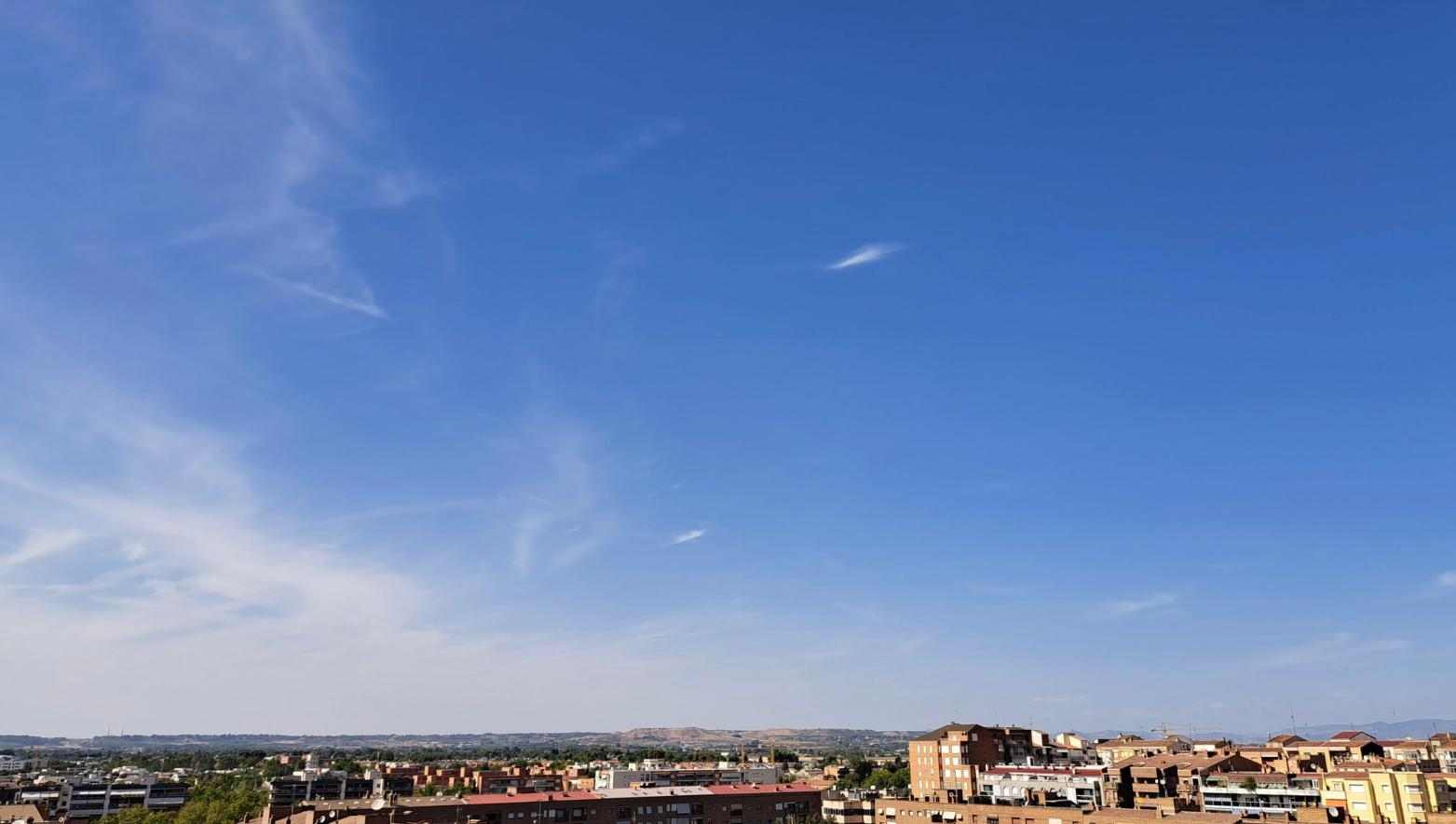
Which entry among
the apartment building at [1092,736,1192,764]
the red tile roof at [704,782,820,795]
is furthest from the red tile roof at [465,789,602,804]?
the apartment building at [1092,736,1192,764]

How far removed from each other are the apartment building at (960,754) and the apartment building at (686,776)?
2633cm

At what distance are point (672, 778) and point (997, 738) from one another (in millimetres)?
44442

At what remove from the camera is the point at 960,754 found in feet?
373

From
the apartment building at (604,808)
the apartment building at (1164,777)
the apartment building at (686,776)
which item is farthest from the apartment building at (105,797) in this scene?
the apartment building at (1164,777)

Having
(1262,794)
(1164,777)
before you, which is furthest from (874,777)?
(1262,794)

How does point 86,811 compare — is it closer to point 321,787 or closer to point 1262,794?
point 321,787

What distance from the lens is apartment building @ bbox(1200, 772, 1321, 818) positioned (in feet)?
262

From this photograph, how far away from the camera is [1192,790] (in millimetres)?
91562

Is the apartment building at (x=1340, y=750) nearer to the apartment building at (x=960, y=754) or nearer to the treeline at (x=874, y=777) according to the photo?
the apartment building at (x=960, y=754)

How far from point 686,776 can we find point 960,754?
43.7 metres

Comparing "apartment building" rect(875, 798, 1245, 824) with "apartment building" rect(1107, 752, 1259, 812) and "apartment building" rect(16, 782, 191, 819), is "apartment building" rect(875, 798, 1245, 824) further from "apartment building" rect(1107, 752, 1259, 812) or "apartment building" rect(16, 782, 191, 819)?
"apartment building" rect(16, 782, 191, 819)

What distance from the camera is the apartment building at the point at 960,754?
112125mm

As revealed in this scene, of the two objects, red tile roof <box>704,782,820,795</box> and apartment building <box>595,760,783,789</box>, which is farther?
apartment building <box>595,760,783,789</box>

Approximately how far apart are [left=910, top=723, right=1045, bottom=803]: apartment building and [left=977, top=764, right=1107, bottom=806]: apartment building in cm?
1194
